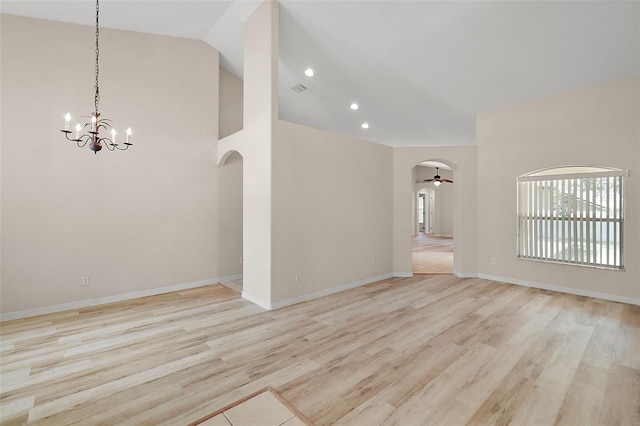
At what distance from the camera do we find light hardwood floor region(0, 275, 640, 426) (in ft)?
6.65

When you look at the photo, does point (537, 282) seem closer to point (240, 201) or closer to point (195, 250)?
point (240, 201)

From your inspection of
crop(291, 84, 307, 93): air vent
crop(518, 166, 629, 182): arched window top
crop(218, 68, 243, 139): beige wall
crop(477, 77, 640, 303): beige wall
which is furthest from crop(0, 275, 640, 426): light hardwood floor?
crop(291, 84, 307, 93): air vent

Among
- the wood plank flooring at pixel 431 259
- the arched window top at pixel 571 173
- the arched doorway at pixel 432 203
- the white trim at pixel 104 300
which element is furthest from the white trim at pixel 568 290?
the arched doorway at pixel 432 203

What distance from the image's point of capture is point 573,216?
4.69m

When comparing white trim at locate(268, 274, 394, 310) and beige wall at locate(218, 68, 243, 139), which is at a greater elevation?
beige wall at locate(218, 68, 243, 139)

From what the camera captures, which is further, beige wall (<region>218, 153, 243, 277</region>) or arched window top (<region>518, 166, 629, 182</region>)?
beige wall (<region>218, 153, 243, 277</region>)

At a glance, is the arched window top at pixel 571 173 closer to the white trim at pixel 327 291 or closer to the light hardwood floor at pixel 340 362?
the light hardwood floor at pixel 340 362

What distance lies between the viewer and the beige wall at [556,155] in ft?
13.6

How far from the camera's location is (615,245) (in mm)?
4285

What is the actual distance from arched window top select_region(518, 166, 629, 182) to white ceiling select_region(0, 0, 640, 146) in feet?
4.20

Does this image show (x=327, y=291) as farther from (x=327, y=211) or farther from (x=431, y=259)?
(x=431, y=259)

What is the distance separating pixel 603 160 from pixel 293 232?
482cm

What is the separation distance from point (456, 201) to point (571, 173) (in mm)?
1836

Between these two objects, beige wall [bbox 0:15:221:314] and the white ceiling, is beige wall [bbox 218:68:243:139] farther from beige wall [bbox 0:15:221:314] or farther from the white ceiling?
beige wall [bbox 0:15:221:314]
